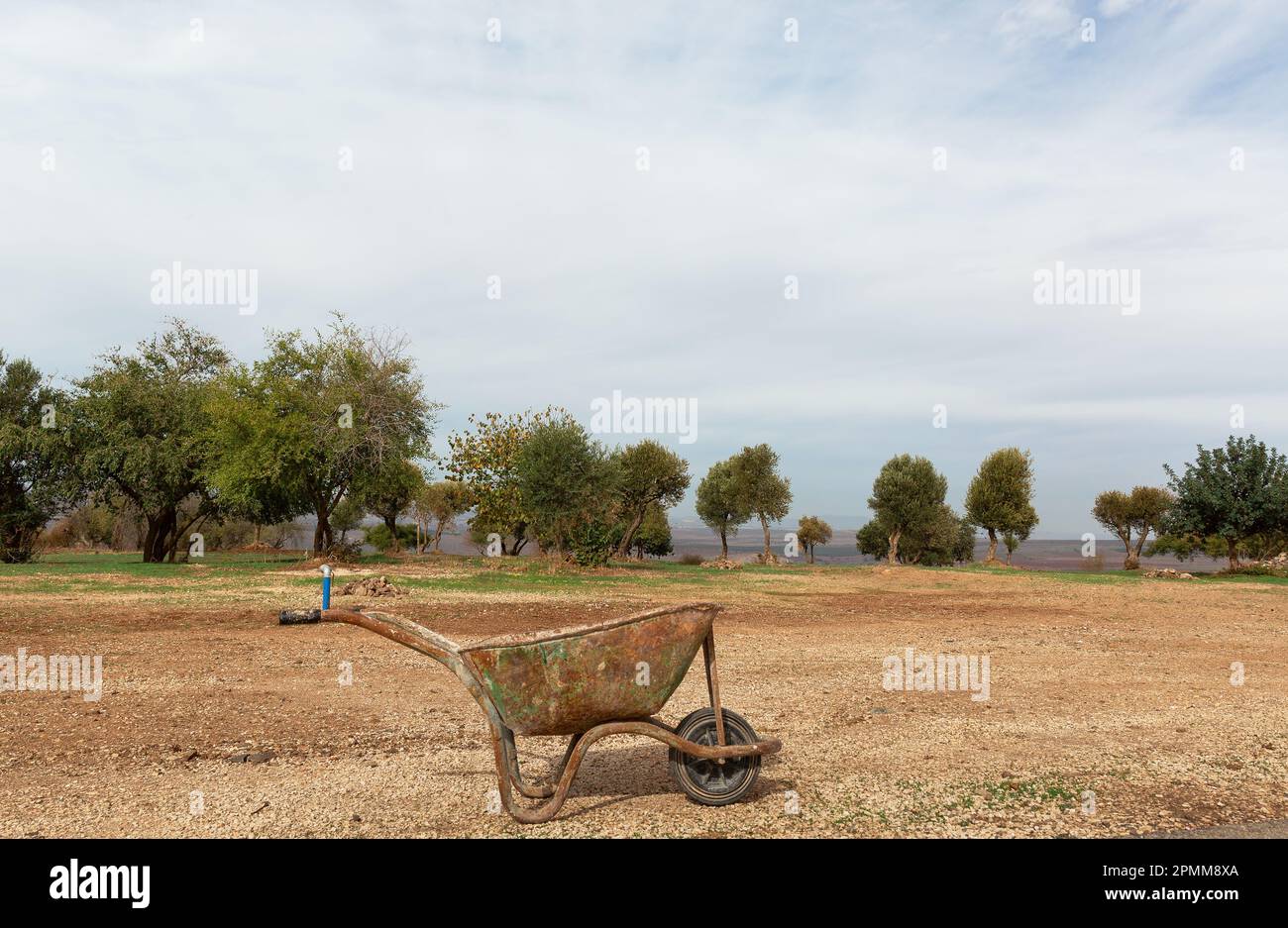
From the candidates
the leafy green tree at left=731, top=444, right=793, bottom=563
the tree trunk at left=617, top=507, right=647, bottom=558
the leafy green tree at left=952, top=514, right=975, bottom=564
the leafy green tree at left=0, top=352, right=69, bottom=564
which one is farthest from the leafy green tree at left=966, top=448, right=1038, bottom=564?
the leafy green tree at left=0, top=352, right=69, bottom=564

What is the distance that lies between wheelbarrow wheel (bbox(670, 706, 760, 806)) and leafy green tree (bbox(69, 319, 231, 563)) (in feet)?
106

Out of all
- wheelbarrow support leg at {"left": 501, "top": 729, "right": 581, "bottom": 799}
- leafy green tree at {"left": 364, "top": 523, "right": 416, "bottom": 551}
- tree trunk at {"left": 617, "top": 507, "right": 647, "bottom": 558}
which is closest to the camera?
wheelbarrow support leg at {"left": 501, "top": 729, "right": 581, "bottom": 799}

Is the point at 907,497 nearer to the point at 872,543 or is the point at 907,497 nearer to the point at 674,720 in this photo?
the point at 872,543

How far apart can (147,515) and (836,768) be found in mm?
39144

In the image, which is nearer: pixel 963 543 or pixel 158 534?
pixel 158 534

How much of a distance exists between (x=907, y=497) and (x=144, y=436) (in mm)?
43964

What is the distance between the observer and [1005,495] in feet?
171

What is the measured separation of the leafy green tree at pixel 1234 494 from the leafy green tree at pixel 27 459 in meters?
51.2

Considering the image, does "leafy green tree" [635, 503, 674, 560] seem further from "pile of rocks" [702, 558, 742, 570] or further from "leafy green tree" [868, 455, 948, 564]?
"leafy green tree" [868, 455, 948, 564]

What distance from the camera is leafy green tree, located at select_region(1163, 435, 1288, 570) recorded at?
36312 millimetres

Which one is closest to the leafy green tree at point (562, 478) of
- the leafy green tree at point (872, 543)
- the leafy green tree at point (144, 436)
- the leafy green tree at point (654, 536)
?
the leafy green tree at point (144, 436)
